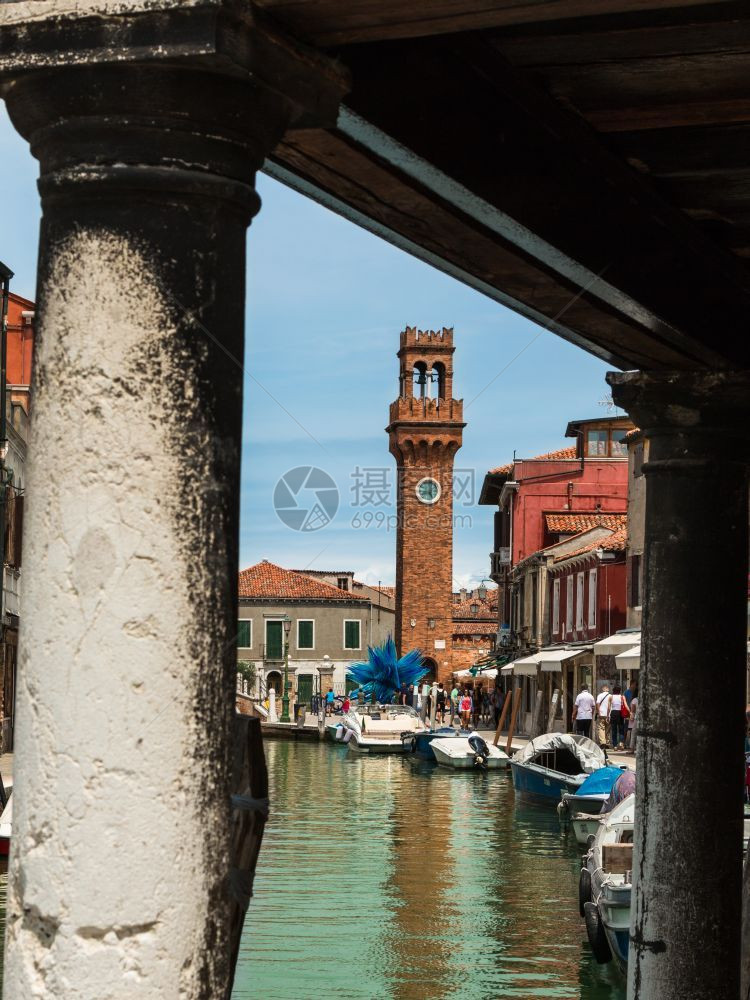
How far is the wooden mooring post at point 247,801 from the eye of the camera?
2.56m

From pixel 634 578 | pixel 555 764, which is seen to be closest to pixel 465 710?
pixel 634 578

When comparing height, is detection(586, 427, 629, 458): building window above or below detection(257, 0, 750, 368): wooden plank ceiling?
above

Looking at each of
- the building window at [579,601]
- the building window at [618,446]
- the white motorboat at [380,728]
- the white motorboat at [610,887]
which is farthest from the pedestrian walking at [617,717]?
the building window at [618,446]

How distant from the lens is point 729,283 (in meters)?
4.96

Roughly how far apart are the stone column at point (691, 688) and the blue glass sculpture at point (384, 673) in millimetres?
42783

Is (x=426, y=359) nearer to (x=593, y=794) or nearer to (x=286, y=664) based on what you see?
(x=286, y=664)

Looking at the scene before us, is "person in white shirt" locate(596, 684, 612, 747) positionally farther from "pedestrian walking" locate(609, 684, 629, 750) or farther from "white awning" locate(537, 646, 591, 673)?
"white awning" locate(537, 646, 591, 673)

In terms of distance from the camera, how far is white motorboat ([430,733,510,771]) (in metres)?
29.8

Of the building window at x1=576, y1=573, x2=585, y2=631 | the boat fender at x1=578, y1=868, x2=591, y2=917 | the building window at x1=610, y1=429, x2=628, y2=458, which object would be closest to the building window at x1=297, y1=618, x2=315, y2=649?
the building window at x1=610, y1=429, x2=628, y2=458

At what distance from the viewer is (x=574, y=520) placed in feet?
151

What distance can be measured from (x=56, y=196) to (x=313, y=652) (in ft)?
242

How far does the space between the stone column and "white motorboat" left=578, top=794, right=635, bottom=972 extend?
218 inches

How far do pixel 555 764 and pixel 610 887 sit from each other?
38.1 ft

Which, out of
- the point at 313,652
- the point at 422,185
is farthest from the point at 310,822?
the point at 313,652
